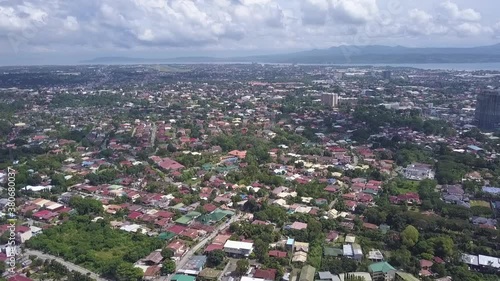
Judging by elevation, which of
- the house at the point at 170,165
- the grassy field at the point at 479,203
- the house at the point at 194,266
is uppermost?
the house at the point at 170,165

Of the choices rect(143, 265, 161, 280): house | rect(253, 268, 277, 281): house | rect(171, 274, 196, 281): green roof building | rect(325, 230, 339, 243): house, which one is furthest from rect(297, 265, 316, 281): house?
rect(143, 265, 161, 280): house

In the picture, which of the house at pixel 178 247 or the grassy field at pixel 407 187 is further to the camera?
the grassy field at pixel 407 187

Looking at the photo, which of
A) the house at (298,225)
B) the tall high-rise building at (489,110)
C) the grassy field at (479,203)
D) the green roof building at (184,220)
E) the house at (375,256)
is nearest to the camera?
the house at (375,256)

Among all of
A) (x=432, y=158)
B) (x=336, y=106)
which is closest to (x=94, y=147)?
(x=432, y=158)

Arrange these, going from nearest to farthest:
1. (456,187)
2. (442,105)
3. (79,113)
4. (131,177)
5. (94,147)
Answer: (456,187) → (131,177) → (94,147) → (79,113) → (442,105)

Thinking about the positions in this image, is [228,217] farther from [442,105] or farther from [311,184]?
[442,105]

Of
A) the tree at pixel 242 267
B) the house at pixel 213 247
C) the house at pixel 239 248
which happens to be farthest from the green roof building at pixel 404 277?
the house at pixel 213 247

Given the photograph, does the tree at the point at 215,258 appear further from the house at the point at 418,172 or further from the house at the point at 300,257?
the house at the point at 418,172

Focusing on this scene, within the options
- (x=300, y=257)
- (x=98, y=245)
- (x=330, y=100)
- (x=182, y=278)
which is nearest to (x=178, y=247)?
(x=182, y=278)
